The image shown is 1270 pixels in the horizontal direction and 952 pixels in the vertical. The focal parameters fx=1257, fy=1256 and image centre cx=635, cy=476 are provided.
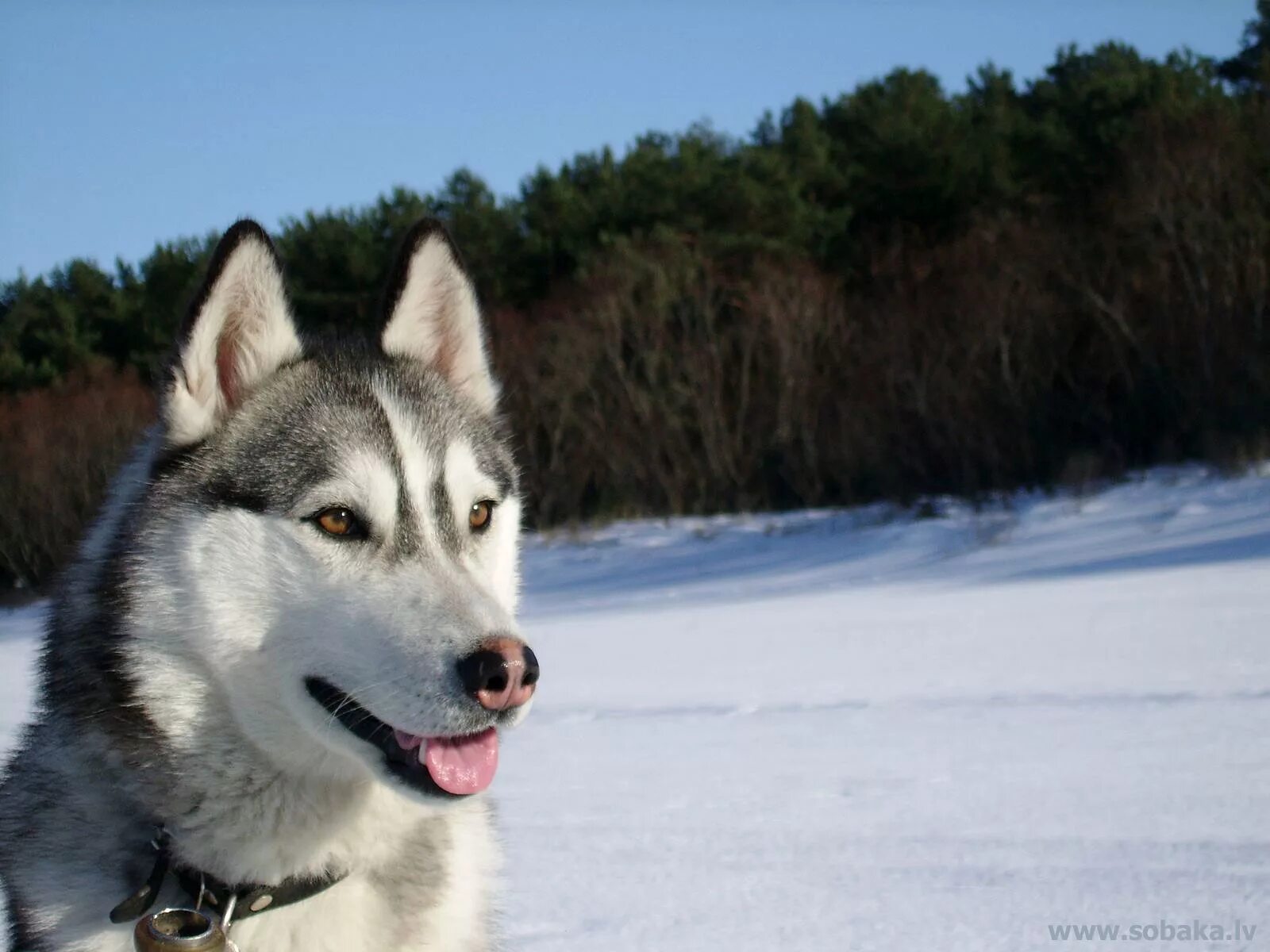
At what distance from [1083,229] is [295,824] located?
22706 mm

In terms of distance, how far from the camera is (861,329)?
2423cm

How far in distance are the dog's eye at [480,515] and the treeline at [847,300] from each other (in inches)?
435

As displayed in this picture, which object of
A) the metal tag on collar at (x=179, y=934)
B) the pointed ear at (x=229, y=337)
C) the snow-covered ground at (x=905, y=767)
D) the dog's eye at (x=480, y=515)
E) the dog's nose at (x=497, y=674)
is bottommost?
the snow-covered ground at (x=905, y=767)

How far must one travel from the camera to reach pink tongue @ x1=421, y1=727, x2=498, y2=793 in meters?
2.19

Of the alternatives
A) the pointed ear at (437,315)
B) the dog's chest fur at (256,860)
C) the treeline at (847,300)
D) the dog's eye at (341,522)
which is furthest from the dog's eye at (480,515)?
the treeline at (847,300)

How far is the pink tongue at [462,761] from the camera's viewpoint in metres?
2.19

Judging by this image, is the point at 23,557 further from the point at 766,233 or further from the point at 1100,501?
the point at 766,233

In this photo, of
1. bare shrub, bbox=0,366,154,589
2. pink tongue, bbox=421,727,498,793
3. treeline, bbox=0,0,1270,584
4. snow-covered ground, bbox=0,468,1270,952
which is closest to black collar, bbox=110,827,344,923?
pink tongue, bbox=421,727,498,793

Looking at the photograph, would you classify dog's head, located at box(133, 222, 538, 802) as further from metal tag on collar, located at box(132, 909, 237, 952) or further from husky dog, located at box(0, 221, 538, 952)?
metal tag on collar, located at box(132, 909, 237, 952)

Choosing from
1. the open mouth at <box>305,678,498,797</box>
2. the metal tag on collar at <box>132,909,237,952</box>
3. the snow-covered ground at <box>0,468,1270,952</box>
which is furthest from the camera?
the snow-covered ground at <box>0,468,1270,952</box>

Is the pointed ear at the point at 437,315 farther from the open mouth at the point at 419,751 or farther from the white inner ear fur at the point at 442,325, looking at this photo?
the open mouth at the point at 419,751

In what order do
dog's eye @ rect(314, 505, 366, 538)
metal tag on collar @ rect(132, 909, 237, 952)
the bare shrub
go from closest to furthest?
metal tag on collar @ rect(132, 909, 237, 952) → dog's eye @ rect(314, 505, 366, 538) → the bare shrub

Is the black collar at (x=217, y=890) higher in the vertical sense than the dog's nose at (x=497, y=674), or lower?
lower

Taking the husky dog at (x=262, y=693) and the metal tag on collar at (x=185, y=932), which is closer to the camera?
the metal tag on collar at (x=185, y=932)
